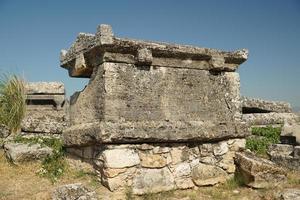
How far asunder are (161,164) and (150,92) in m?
1.04

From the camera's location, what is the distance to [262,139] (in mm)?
7828

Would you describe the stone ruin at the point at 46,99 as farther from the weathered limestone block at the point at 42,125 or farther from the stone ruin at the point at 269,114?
the stone ruin at the point at 269,114

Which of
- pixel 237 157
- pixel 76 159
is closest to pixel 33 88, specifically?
pixel 76 159

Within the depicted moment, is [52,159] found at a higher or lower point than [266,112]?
lower

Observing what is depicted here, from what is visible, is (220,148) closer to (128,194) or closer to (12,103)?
(128,194)

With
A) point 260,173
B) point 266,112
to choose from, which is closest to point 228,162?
point 260,173

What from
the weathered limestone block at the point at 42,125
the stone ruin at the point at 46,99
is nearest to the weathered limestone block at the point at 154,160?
Answer: the weathered limestone block at the point at 42,125

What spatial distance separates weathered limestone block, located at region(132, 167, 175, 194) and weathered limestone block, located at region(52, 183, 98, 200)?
64 centimetres

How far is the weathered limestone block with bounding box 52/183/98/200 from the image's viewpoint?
15.0 feet

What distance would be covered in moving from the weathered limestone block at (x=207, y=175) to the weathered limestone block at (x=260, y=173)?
0.34m

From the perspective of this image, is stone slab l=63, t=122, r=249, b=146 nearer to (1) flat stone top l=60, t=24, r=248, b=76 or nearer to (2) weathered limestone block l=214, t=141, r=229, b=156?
(2) weathered limestone block l=214, t=141, r=229, b=156

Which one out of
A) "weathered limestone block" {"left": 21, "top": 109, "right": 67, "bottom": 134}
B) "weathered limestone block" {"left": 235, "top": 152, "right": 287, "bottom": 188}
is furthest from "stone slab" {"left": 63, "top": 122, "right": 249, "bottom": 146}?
"weathered limestone block" {"left": 21, "top": 109, "right": 67, "bottom": 134}

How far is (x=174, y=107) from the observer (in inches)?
219

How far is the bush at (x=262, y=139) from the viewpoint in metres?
7.36
